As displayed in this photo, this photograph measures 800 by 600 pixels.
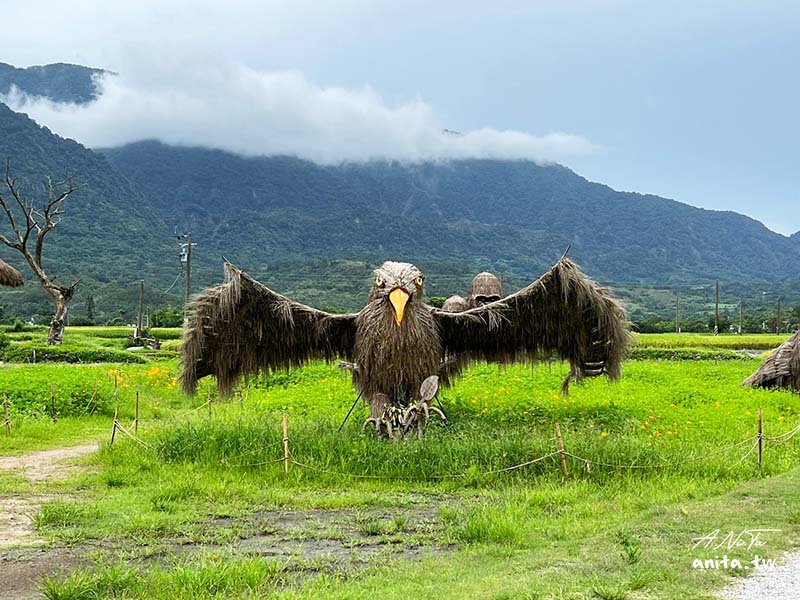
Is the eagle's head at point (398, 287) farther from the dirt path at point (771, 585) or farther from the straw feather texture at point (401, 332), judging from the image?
the dirt path at point (771, 585)

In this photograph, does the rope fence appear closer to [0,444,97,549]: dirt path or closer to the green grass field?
the green grass field

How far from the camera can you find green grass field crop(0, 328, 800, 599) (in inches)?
190

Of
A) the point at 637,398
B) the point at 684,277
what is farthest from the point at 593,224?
the point at 637,398

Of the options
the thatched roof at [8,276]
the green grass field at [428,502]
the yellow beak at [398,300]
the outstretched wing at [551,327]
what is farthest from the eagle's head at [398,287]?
the thatched roof at [8,276]

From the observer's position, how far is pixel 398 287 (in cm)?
889

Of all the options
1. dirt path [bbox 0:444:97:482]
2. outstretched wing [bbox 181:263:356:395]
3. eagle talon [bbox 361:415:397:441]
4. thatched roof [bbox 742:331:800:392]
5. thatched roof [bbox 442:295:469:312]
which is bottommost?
dirt path [bbox 0:444:97:482]

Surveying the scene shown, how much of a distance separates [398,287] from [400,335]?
61cm

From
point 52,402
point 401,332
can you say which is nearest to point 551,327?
point 401,332

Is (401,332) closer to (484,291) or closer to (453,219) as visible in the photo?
(484,291)

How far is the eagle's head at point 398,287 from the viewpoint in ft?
29.0

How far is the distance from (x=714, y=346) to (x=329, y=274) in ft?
158

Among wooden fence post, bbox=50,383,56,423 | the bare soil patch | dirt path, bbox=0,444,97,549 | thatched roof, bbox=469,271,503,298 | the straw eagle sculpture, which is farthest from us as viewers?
thatched roof, bbox=469,271,503,298

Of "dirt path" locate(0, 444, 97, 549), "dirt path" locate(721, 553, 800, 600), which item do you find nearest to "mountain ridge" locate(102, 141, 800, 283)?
"dirt path" locate(0, 444, 97, 549)

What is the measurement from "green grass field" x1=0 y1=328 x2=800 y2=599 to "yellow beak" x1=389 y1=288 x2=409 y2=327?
4.48 feet
